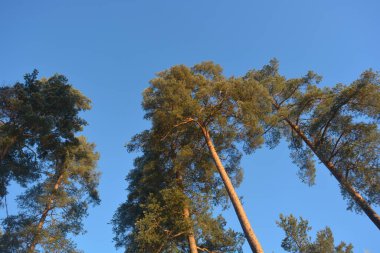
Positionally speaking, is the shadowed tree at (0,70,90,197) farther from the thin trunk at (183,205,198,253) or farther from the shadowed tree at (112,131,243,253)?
the thin trunk at (183,205,198,253)

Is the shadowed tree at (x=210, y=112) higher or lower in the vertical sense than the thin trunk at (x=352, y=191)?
higher

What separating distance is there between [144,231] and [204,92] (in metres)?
7.23

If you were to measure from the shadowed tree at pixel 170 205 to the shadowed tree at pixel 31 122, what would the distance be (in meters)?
4.01

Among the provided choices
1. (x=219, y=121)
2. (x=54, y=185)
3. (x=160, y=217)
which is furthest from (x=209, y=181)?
(x=54, y=185)

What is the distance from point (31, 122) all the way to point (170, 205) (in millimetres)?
7054

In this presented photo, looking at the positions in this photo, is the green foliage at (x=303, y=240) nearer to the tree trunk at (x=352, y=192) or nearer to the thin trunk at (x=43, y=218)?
the tree trunk at (x=352, y=192)

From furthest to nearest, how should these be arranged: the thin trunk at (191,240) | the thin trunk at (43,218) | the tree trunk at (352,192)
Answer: the thin trunk at (43,218)
the thin trunk at (191,240)
the tree trunk at (352,192)

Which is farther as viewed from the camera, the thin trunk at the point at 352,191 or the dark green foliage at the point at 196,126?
the dark green foliage at the point at 196,126

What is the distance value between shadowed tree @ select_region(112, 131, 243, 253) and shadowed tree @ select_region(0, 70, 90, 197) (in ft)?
13.2

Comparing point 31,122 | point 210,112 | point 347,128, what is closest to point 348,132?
point 347,128

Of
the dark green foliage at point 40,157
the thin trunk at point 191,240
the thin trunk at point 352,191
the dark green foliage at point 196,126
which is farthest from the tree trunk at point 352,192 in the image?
the dark green foliage at point 40,157

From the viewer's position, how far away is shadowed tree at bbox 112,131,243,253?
14242 mm

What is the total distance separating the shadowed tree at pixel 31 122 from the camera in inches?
574

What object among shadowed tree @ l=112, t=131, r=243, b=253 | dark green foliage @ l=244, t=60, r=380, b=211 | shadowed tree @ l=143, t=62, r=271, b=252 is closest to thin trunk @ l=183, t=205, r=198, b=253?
shadowed tree @ l=112, t=131, r=243, b=253
